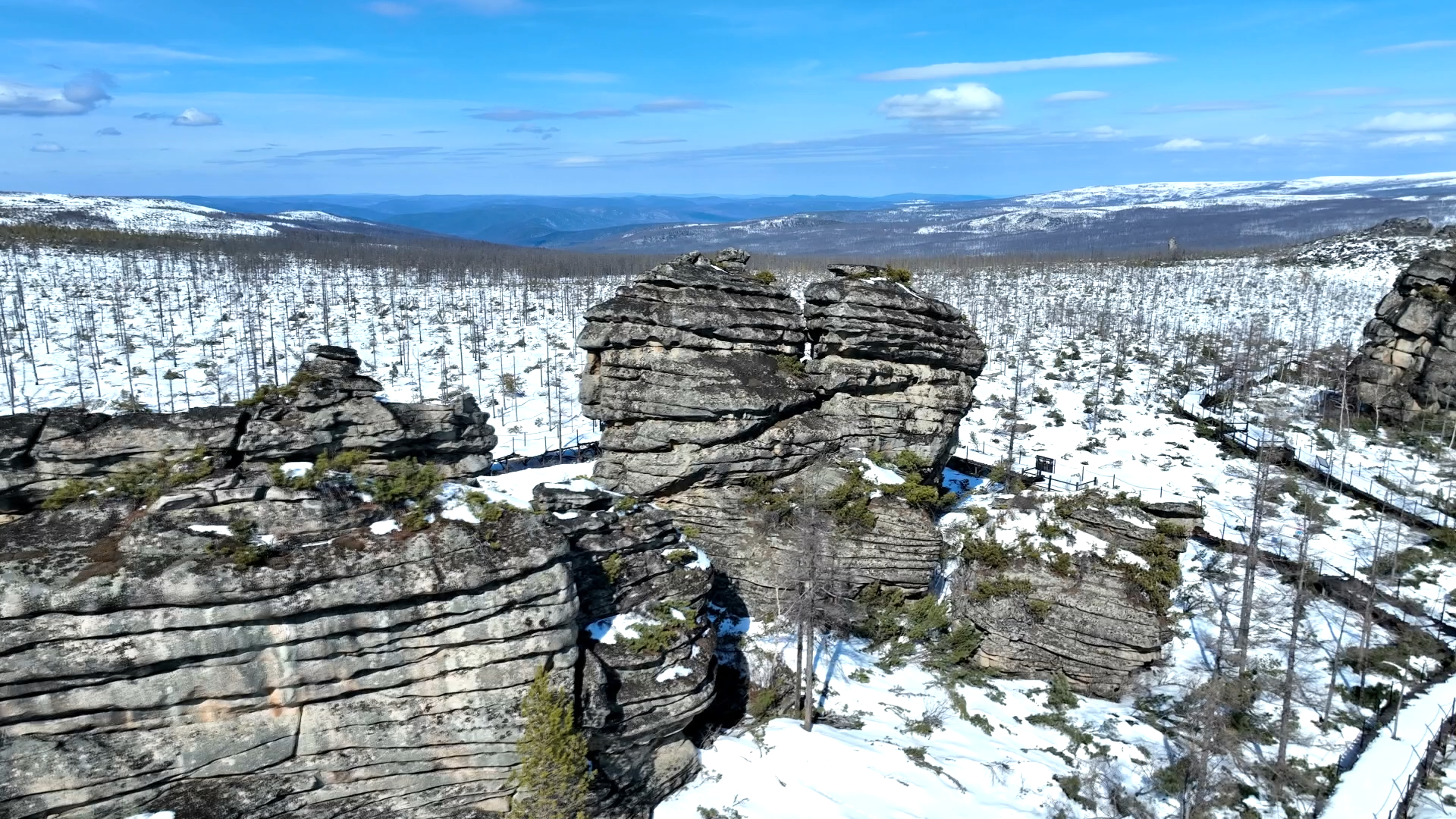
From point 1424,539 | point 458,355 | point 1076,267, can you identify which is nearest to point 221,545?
point 1424,539

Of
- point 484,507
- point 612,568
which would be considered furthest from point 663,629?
point 484,507

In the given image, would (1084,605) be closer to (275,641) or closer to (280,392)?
(275,641)

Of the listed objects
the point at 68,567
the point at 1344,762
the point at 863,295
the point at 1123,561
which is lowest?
the point at 1344,762

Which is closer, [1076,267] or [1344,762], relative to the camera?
[1344,762]

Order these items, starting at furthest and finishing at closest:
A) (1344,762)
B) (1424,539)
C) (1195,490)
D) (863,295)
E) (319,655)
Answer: (1195,490), (1424,539), (863,295), (1344,762), (319,655)

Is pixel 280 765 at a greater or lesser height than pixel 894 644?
greater

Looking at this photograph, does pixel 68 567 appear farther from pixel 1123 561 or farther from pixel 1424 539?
pixel 1424 539

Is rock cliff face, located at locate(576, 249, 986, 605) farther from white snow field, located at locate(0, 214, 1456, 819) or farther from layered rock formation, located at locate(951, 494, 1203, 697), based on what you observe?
white snow field, located at locate(0, 214, 1456, 819)
